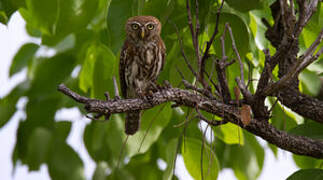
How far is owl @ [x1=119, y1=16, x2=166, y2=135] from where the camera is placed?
3244 mm

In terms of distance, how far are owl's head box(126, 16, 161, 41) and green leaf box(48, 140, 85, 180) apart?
95 cm

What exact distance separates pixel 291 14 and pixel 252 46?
58cm

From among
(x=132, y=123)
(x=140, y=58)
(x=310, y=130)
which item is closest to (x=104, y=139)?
(x=132, y=123)

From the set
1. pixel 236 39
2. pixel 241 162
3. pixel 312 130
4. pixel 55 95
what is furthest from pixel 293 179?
pixel 55 95

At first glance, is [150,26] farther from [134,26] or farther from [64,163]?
[64,163]

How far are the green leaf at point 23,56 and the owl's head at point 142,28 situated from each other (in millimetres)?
684

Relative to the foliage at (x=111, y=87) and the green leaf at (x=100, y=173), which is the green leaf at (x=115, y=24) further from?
the green leaf at (x=100, y=173)

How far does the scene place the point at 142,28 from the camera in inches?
129

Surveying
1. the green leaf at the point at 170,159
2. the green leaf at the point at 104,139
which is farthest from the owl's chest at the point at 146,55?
the green leaf at the point at 170,159

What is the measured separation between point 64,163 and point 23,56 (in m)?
1.13

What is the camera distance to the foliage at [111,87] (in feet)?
7.12

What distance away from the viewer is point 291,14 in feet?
5.84

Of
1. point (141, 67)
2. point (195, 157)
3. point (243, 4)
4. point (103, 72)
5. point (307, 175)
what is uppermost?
point (141, 67)

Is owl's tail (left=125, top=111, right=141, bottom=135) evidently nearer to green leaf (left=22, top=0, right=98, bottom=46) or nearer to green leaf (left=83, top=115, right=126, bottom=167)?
green leaf (left=83, top=115, right=126, bottom=167)
